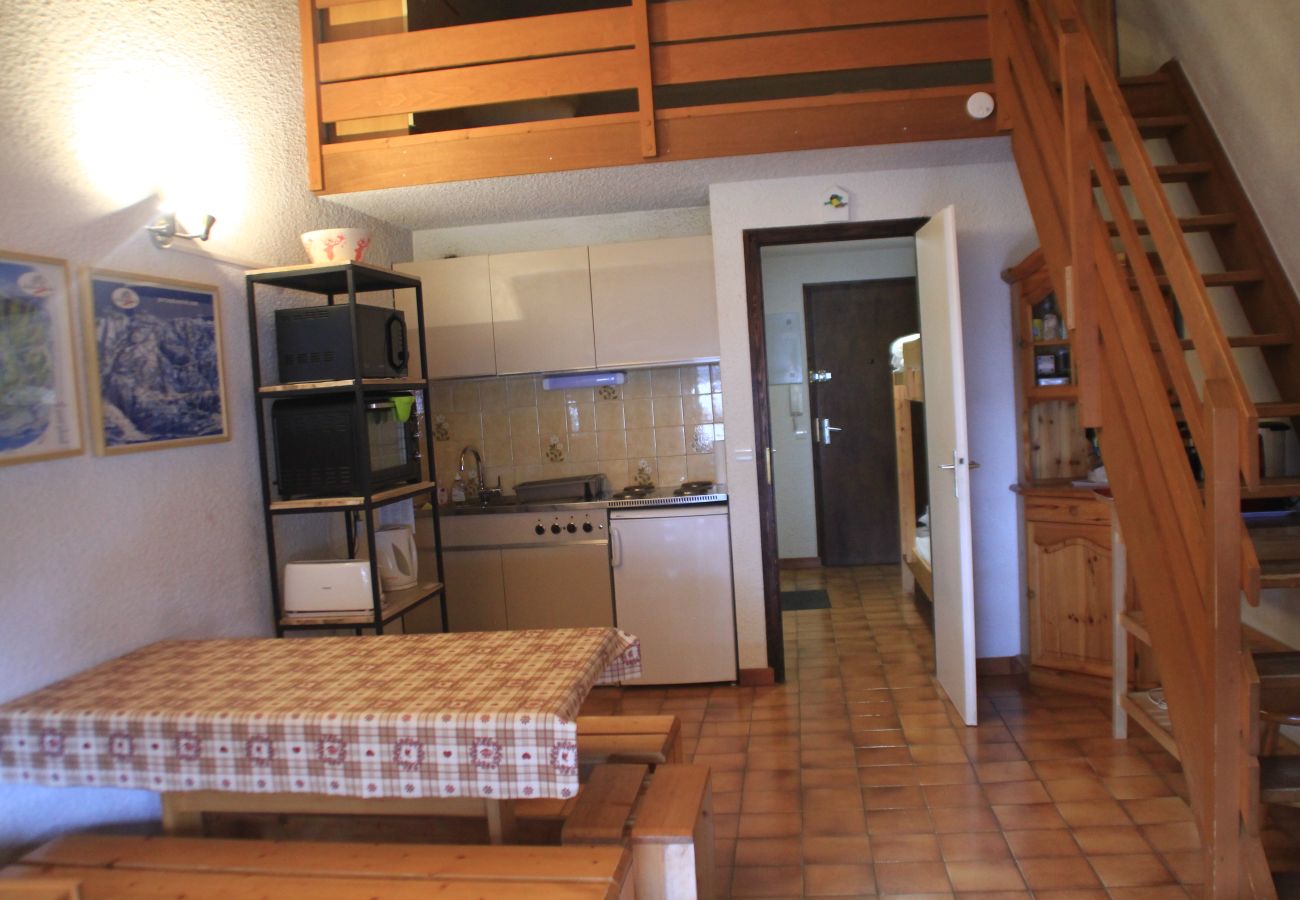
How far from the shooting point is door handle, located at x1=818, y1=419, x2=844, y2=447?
21.7ft

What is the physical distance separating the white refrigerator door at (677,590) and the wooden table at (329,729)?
6.06ft

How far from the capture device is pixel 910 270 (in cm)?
654

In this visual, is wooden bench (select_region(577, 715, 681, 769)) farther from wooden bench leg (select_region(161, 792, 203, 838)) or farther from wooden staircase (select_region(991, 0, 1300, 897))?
wooden staircase (select_region(991, 0, 1300, 897))

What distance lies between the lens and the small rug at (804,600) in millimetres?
5594

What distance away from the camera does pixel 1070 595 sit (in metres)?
3.79

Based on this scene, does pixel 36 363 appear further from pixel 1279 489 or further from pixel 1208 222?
pixel 1208 222

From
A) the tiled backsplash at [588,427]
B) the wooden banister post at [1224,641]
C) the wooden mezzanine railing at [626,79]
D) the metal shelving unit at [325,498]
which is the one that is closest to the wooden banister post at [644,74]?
the wooden mezzanine railing at [626,79]

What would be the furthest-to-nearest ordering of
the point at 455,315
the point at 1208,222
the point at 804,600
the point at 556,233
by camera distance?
1. the point at 804,600
2. the point at 556,233
3. the point at 455,315
4. the point at 1208,222

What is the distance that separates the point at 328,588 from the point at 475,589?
128 cm

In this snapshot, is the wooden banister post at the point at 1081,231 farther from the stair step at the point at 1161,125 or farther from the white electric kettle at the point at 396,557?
the white electric kettle at the point at 396,557

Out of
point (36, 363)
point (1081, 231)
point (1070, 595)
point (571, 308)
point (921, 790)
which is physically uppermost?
point (571, 308)

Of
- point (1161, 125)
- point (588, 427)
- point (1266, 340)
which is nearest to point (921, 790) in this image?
point (1266, 340)

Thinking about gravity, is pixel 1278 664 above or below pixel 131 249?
below

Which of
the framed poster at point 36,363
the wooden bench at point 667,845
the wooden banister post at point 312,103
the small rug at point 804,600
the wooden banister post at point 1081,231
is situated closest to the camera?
the wooden bench at point 667,845
